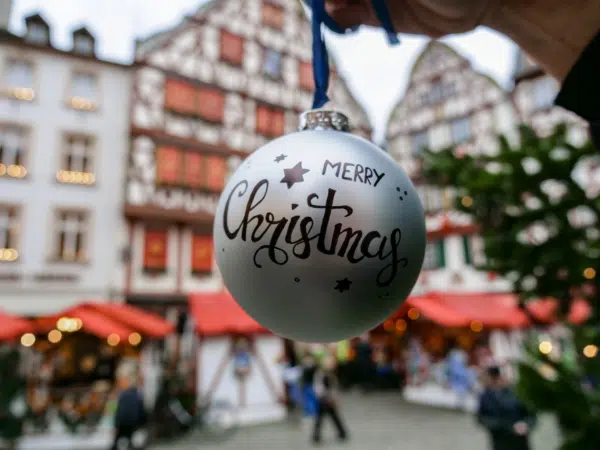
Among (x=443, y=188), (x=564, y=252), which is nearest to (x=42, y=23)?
(x=443, y=188)

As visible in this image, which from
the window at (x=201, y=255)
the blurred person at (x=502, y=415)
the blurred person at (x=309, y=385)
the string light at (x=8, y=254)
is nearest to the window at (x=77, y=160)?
the string light at (x=8, y=254)

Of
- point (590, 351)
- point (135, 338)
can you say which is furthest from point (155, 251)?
point (590, 351)

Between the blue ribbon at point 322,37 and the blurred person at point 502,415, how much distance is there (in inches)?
217

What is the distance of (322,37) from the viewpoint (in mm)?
1271

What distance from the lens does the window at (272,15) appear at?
16688 mm

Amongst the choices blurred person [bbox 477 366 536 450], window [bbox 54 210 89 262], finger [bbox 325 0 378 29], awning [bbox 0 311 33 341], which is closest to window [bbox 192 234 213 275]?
window [bbox 54 210 89 262]

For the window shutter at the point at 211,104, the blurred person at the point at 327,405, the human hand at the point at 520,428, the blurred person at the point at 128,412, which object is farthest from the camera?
the window shutter at the point at 211,104

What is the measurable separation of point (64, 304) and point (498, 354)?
1387cm

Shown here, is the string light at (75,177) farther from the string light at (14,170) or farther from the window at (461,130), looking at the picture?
the window at (461,130)

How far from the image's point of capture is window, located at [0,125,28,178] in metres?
12.8

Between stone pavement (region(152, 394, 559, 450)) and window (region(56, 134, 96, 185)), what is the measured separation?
808cm

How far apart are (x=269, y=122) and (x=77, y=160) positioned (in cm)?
624

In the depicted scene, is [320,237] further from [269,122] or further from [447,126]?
[447,126]

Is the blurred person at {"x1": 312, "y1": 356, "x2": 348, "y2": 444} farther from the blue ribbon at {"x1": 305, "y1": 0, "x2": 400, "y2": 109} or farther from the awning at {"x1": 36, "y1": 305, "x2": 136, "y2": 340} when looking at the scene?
the blue ribbon at {"x1": 305, "y1": 0, "x2": 400, "y2": 109}
